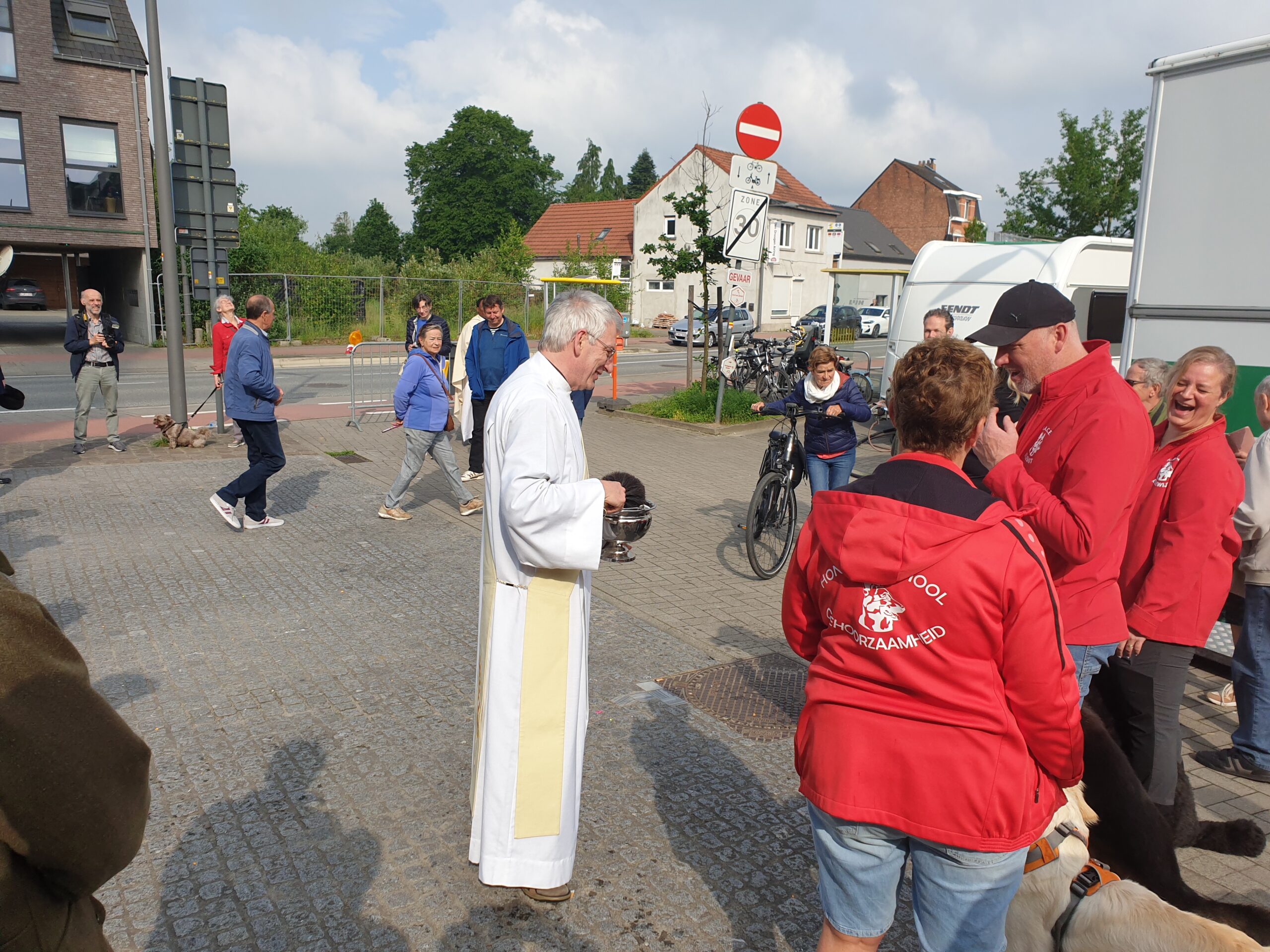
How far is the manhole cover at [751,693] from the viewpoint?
452 cm

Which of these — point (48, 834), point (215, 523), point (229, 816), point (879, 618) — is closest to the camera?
point (48, 834)

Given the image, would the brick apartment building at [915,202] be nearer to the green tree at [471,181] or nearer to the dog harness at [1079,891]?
the green tree at [471,181]

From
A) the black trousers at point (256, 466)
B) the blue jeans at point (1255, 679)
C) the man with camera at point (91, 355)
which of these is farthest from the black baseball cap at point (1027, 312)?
the man with camera at point (91, 355)

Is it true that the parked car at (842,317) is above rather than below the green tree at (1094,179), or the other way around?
below

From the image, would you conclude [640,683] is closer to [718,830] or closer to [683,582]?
[718,830]

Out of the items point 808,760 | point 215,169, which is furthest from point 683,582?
point 215,169

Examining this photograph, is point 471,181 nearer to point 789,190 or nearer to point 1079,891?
point 789,190

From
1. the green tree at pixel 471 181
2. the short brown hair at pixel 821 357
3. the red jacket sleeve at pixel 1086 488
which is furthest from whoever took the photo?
the green tree at pixel 471 181

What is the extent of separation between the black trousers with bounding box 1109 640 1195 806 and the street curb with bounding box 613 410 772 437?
10242 millimetres

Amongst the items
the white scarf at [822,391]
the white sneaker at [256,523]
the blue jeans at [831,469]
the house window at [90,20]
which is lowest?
the white sneaker at [256,523]

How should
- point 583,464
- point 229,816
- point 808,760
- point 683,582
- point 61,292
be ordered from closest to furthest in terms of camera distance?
point 808,760 < point 583,464 < point 229,816 < point 683,582 < point 61,292

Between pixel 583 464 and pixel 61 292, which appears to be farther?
pixel 61 292

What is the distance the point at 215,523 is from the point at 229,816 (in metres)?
5.04

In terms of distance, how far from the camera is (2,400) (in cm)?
816
